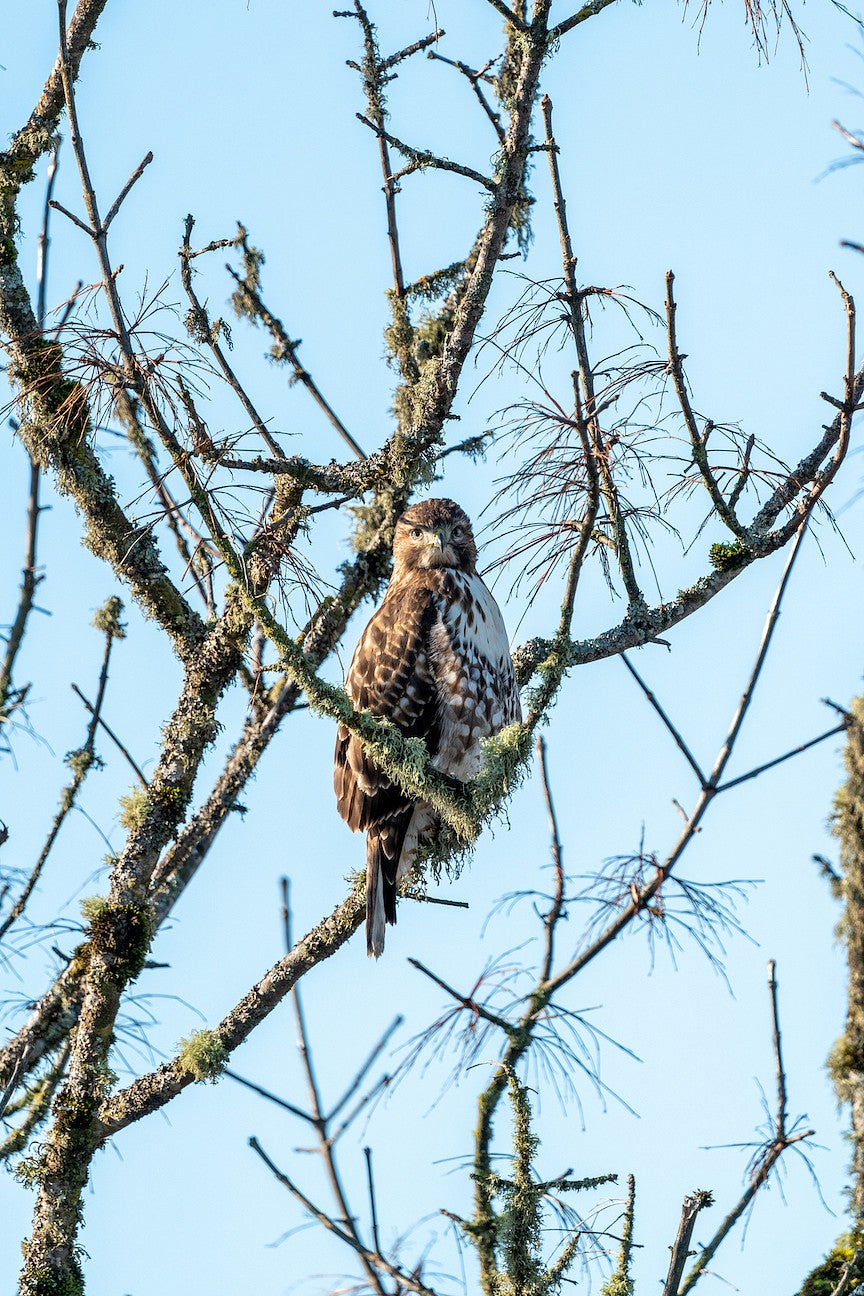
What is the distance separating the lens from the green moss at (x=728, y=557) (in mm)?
5426

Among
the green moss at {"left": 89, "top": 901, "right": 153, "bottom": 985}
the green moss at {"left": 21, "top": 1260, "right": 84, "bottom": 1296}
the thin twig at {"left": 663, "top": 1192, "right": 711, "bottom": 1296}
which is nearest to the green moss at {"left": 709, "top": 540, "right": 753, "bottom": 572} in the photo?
the thin twig at {"left": 663, "top": 1192, "right": 711, "bottom": 1296}

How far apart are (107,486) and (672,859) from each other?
135 inches

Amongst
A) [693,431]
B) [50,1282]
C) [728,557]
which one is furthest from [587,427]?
[50,1282]

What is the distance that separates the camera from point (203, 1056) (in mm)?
5469

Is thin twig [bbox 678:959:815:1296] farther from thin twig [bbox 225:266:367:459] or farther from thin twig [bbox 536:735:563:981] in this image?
thin twig [bbox 225:266:367:459]

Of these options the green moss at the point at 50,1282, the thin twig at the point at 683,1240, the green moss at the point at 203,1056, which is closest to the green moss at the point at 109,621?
the green moss at the point at 203,1056

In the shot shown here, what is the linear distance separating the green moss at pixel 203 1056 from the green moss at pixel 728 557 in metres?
2.50

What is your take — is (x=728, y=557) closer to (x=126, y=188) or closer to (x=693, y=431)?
(x=693, y=431)

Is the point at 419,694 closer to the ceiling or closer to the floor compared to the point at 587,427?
closer to the ceiling

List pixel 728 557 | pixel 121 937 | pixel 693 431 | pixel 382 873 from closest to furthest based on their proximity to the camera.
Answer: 1. pixel 693 431
2. pixel 728 557
3. pixel 121 937
4. pixel 382 873

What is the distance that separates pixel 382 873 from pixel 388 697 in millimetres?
768

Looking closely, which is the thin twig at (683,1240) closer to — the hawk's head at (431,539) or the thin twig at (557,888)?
the thin twig at (557,888)

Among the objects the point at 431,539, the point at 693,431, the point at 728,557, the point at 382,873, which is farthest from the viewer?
the point at 431,539

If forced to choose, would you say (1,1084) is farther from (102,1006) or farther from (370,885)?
(370,885)
